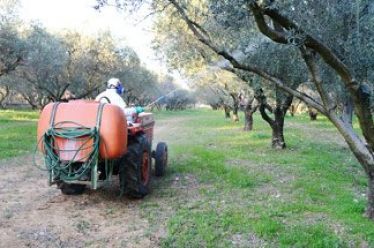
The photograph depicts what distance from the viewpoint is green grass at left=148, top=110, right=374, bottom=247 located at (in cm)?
645

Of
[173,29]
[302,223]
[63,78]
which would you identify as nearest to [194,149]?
[173,29]

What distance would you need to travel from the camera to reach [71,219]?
24.2 feet

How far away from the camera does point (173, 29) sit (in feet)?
52.7

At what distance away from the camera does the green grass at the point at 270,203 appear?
6.45m

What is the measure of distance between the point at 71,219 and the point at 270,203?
11.5 feet

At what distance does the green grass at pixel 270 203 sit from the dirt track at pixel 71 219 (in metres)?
0.39

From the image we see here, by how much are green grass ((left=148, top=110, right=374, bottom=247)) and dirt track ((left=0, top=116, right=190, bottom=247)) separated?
39cm

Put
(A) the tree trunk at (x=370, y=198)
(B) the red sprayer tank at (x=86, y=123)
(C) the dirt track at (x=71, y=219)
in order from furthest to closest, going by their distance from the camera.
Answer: (B) the red sprayer tank at (x=86, y=123)
(A) the tree trunk at (x=370, y=198)
(C) the dirt track at (x=71, y=219)

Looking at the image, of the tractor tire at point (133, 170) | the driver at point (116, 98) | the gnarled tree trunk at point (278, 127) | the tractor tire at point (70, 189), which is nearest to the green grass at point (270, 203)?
the tractor tire at point (133, 170)

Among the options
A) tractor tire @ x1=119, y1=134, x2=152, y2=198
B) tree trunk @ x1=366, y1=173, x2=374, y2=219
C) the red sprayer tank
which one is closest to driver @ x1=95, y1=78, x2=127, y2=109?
tractor tire @ x1=119, y1=134, x2=152, y2=198

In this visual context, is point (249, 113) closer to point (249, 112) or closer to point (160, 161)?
point (249, 112)

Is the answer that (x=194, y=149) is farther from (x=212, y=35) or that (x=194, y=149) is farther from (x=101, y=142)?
(x=101, y=142)

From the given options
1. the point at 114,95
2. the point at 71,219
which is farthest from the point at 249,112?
the point at 71,219

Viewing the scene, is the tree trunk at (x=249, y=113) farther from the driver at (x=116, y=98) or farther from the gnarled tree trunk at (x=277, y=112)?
the driver at (x=116, y=98)
